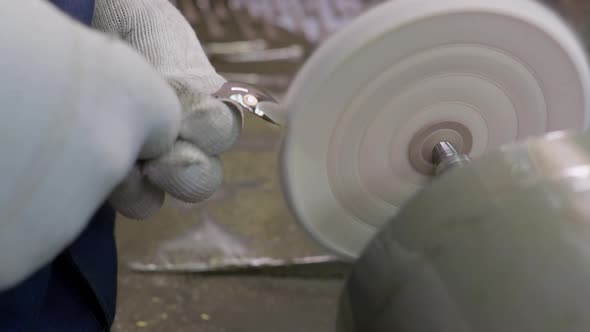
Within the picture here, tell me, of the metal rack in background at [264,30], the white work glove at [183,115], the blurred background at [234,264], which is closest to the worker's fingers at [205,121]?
the white work glove at [183,115]

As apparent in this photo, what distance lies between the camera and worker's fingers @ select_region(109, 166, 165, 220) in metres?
0.45

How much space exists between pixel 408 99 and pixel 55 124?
0.34 meters

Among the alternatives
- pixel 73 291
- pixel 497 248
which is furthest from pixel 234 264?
pixel 497 248

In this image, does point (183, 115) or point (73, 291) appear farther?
point (73, 291)

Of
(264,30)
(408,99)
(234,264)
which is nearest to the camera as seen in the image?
(408,99)

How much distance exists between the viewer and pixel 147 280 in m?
0.82

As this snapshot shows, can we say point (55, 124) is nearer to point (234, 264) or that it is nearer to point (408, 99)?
point (408, 99)

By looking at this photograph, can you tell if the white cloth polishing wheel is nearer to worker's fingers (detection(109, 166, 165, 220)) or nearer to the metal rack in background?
worker's fingers (detection(109, 166, 165, 220))

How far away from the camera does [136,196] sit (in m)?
0.46

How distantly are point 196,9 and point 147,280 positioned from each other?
887 millimetres

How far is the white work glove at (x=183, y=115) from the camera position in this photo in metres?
0.42

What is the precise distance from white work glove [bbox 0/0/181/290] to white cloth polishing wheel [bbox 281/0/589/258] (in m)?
0.21

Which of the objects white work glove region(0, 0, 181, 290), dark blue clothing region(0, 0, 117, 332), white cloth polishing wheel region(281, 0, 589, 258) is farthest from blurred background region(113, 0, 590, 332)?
white work glove region(0, 0, 181, 290)

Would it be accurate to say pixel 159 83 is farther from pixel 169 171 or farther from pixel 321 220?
pixel 321 220
